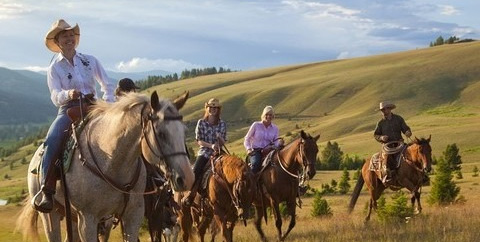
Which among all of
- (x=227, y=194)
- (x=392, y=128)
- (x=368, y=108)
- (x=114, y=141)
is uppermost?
(x=114, y=141)

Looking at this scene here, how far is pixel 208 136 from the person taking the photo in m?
12.6

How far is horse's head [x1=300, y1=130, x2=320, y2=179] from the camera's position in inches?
509

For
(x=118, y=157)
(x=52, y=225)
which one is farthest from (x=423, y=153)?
(x=118, y=157)

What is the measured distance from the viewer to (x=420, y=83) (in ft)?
535

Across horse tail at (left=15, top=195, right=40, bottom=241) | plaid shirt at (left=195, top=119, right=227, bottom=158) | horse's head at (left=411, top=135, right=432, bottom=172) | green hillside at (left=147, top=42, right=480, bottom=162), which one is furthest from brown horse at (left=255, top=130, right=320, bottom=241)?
green hillside at (left=147, top=42, right=480, bottom=162)

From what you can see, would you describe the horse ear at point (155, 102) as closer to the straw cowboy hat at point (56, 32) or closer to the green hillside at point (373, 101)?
the straw cowboy hat at point (56, 32)

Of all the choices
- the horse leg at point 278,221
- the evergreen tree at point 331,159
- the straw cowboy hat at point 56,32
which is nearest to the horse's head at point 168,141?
the straw cowboy hat at point 56,32

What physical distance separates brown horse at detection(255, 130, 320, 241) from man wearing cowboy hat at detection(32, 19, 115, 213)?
21.5 ft

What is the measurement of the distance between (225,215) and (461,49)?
7225 inches

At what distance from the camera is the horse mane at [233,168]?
1206 centimetres

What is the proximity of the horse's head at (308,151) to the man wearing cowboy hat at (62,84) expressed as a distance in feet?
20.3

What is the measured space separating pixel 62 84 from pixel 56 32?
692 millimetres

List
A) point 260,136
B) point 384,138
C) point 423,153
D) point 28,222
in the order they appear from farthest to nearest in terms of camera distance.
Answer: point 423,153, point 384,138, point 260,136, point 28,222

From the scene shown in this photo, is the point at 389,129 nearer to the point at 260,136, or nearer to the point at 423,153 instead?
the point at 423,153
